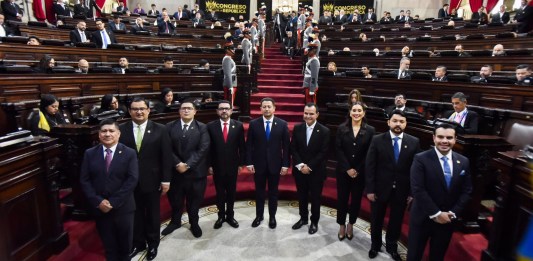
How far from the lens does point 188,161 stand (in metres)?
2.90

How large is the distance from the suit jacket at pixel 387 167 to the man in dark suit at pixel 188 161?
5.20 feet

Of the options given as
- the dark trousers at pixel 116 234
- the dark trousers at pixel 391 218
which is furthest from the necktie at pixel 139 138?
the dark trousers at pixel 391 218

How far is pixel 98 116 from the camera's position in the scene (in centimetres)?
289

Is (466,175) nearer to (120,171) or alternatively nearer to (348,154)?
(348,154)

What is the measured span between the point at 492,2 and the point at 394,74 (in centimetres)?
882

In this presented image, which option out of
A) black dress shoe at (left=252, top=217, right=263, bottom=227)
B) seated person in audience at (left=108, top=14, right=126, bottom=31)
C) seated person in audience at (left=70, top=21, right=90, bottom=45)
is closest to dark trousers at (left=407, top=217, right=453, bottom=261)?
black dress shoe at (left=252, top=217, right=263, bottom=227)

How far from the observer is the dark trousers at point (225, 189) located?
316cm

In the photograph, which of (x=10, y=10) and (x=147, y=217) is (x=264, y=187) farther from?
(x=10, y=10)

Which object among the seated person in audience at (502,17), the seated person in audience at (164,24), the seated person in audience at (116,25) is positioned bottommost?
the seated person in audience at (116,25)

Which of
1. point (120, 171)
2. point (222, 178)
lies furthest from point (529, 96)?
point (120, 171)

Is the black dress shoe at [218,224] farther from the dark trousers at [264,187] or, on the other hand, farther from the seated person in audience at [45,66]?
the seated person in audience at [45,66]

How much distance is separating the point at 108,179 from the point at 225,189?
4.49 ft

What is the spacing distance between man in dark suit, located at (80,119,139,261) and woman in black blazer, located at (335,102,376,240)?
6.18 ft

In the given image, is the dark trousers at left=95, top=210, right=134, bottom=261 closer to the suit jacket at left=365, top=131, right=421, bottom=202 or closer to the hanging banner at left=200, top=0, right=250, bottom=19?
the suit jacket at left=365, top=131, right=421, bottom=202
